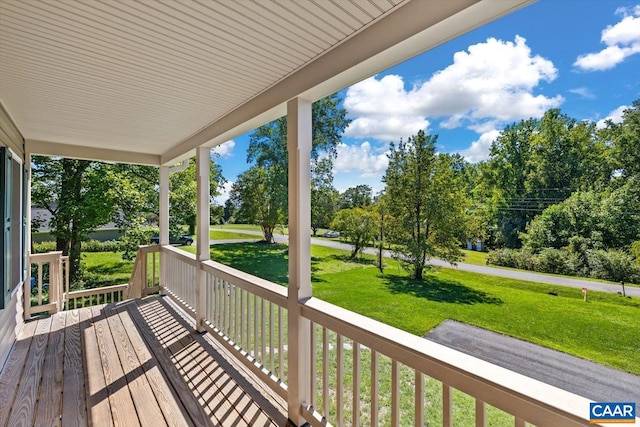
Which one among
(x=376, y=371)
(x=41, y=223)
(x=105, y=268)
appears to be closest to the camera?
(x=376, y=371)

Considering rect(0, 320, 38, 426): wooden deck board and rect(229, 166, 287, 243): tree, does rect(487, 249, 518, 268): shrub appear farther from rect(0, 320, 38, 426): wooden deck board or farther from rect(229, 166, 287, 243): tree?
rect(229, 166, 287, 243): tree

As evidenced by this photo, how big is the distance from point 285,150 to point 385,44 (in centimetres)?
700

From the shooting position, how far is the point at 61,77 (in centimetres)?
235

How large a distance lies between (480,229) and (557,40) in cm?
197


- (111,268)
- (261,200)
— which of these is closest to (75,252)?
(111,268)

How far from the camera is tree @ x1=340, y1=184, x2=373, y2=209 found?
5.92m

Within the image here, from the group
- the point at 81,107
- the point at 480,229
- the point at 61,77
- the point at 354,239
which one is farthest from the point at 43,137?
the point at 480,229

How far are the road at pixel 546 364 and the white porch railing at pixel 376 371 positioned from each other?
2.46 feet

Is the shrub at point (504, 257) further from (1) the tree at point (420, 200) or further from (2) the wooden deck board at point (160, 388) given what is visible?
(2) the wooden deck board at point (160, 388)

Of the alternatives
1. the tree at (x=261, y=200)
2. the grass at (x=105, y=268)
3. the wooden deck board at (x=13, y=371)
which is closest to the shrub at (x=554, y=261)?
the wooden deck board at (x=13, y=371)

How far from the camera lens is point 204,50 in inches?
75.7

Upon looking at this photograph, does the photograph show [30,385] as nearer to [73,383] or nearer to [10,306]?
[73,383]

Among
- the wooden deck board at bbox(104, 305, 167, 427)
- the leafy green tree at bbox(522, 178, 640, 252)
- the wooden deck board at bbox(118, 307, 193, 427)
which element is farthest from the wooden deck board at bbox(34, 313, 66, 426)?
the leafy green tree at bbox(522, 178, 640, 252)

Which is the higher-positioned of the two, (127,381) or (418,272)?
(418,272)
